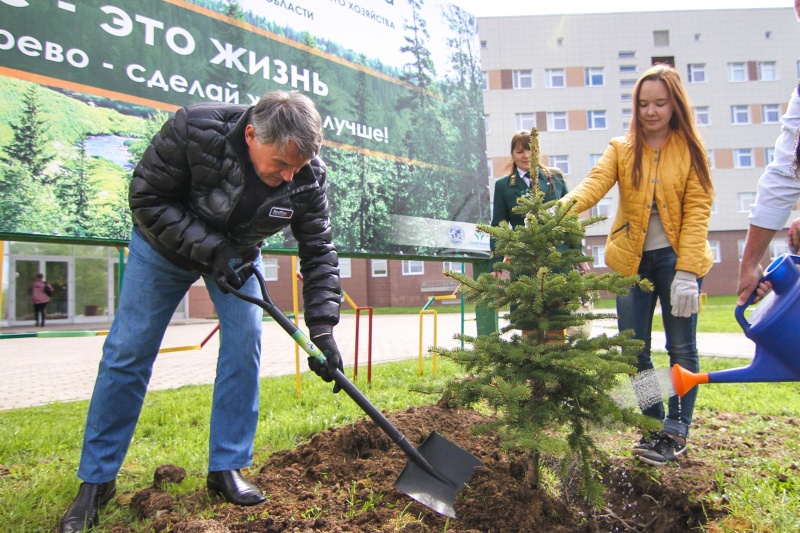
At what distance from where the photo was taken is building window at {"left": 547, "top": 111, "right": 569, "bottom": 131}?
31534mm

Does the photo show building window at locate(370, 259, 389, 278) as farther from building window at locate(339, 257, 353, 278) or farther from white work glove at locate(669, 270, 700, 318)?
white work glove at locate(669, 270, 700, 318)

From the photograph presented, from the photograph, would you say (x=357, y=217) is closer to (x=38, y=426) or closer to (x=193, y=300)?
(x=38, y=426)

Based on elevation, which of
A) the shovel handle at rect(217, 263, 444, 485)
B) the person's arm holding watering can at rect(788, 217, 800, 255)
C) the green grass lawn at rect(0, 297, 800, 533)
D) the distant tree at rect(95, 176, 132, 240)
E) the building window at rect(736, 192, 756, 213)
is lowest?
the green grass lawn at rect(0, 297, 800, 533)

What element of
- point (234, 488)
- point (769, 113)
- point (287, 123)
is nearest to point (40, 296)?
point (234, 488)

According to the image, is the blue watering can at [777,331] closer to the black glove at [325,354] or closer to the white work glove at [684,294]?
the white work glove at [684,294]

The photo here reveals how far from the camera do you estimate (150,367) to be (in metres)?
2.33

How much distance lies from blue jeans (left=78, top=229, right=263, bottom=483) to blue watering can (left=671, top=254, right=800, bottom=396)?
1.70 metres

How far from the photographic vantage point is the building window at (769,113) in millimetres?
32600

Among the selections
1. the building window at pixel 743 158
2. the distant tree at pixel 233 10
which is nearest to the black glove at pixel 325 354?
the distant tree at pixel 233 10

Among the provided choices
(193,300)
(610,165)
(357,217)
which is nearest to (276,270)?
(193,300)

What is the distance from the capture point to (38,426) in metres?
3.67

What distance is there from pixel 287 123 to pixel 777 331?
177cm

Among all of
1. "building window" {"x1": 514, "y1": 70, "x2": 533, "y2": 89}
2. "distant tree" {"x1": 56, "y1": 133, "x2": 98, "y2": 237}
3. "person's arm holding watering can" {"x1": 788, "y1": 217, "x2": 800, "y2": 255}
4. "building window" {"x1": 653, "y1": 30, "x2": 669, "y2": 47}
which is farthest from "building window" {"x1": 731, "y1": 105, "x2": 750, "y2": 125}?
"distant tree" {"x1": 56, "y1": 133, "x2": 98, "y2": 237}

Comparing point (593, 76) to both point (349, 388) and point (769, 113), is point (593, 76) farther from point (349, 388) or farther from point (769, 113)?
point (349, 388)
